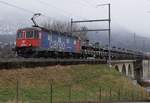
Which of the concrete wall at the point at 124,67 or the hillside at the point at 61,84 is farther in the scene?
the concrete wall at the point at 124,67

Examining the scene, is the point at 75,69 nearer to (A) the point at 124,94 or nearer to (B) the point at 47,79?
(A) the point at 124,94

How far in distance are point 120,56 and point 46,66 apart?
55416 mm

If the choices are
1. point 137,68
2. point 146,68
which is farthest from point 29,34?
point 146,68

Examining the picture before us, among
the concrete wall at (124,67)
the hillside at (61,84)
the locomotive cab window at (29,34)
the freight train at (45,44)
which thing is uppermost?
the locomotive cab window at (29,34)

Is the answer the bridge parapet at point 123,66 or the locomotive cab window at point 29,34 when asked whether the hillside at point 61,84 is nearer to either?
the locomotive cab window at point 29,34

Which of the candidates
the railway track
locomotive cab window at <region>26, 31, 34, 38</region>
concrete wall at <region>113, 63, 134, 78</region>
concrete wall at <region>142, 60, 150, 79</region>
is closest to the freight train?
locomotive cab window at <region>26, 31, 34, 38</region>

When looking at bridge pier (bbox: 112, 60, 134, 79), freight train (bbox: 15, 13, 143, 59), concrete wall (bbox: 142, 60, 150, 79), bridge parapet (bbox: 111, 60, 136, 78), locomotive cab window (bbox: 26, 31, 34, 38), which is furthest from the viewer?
concrete wall (bbox: 142, 60, 150, 79)

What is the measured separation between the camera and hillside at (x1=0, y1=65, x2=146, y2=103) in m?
26.2

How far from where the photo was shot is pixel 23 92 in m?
26.1

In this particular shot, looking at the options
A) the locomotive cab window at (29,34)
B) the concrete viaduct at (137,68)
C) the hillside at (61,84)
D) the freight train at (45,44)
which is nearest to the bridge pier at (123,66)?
Answer: the concrete viaduct at (137,68)

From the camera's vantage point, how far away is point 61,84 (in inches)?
1337

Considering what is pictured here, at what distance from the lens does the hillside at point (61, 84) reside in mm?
26167

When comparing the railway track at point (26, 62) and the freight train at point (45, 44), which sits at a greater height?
the freight train at point (45, 44)

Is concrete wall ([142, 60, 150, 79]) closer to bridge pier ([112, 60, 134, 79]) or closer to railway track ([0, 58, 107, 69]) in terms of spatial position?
bridge pier ([112, 60, 134, 79])
